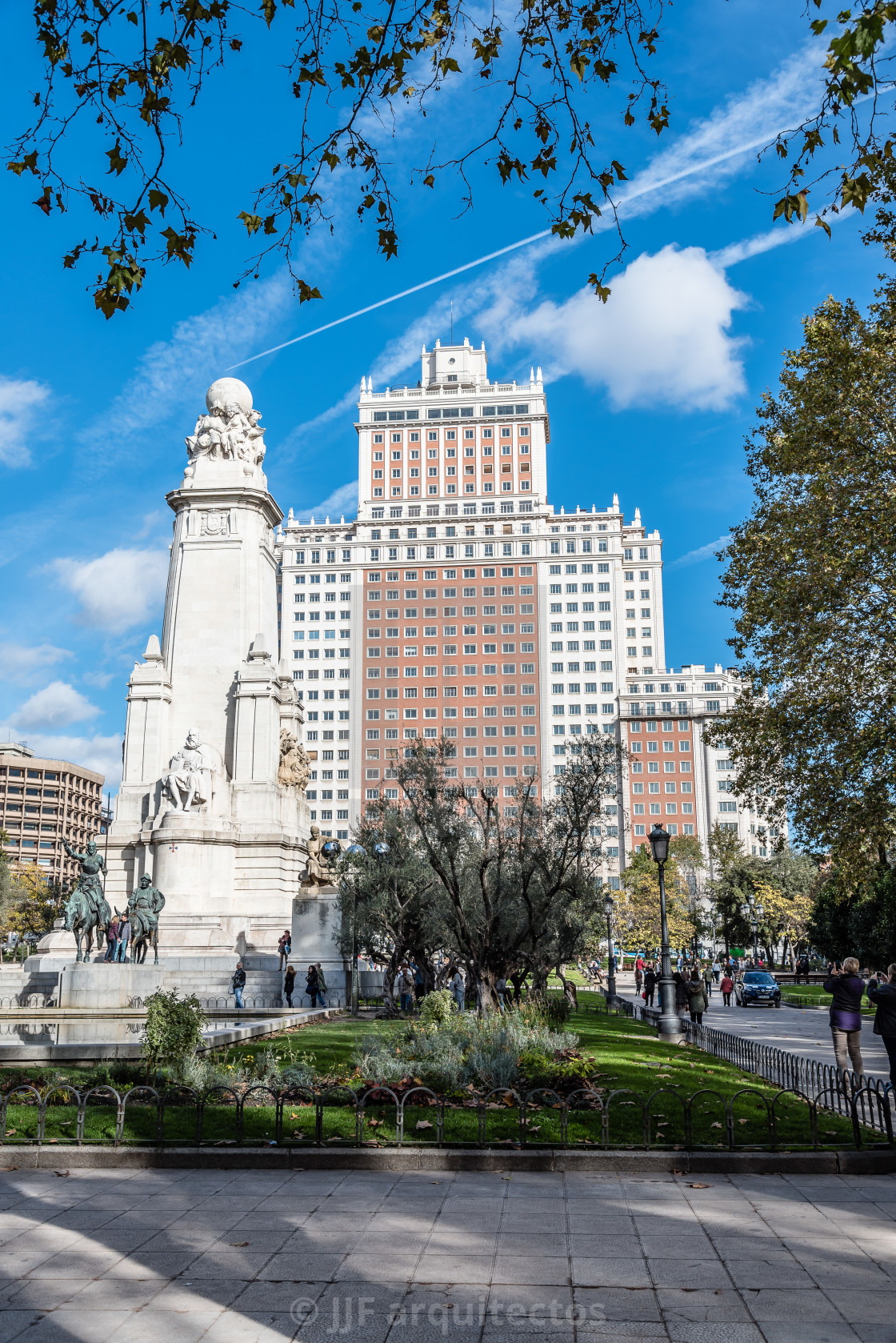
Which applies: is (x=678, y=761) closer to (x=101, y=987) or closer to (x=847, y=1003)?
(x=101, y=987)

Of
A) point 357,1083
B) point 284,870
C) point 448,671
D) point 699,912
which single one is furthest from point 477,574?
point 357,1083

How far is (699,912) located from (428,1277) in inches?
3570

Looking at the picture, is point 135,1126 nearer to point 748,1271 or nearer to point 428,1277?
point 428,1277

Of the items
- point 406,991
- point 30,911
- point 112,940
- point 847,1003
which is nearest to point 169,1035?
point 847,1003

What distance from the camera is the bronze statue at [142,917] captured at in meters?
27.9

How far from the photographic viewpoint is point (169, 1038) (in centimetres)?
1253

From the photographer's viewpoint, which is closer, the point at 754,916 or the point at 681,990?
the point at 681,990

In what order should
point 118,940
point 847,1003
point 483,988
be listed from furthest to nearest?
point 118,940
point 483,988
point 847,1003

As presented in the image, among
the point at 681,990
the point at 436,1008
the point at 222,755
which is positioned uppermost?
the point at 222,755

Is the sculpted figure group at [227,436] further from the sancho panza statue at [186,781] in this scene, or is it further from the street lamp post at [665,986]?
the street lamp post at [665,986]

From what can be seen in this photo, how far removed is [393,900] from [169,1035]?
19586 mm

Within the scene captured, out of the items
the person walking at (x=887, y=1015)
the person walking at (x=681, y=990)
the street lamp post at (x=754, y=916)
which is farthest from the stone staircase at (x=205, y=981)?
the street lamp post at (x=754, y=916)

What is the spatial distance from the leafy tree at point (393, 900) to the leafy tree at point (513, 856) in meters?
2.18

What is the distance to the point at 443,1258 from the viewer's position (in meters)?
7.08
